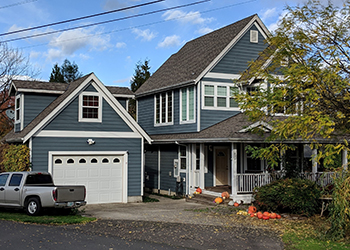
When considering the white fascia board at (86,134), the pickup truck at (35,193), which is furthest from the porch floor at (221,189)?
the pickup truck at (35,193)

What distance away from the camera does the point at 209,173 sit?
2214 centimetres

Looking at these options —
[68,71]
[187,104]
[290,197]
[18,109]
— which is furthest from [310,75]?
[68,71]

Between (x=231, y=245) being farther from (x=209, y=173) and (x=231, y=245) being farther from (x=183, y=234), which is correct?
(x=209, y=173)

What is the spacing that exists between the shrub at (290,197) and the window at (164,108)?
9.13 meters

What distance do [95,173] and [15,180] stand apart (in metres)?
4.99

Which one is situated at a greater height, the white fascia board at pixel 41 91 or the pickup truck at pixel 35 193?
the white fascia board at pixel 41 91

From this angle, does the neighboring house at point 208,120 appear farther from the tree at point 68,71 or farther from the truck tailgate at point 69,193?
the tree at point 68,71

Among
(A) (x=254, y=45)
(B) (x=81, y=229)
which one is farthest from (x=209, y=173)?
(B) (x=81, y=229)

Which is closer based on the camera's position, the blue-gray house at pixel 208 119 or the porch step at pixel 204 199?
the porch step at pixel 204 199

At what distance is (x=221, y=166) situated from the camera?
890 inches

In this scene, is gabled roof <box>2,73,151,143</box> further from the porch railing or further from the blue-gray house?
the porch railing

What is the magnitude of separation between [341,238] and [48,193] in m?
9.55

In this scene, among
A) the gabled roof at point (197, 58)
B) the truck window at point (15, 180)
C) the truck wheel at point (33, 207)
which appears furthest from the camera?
the gabled roof at point (197, 58)

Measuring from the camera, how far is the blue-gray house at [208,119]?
21.4 metres
